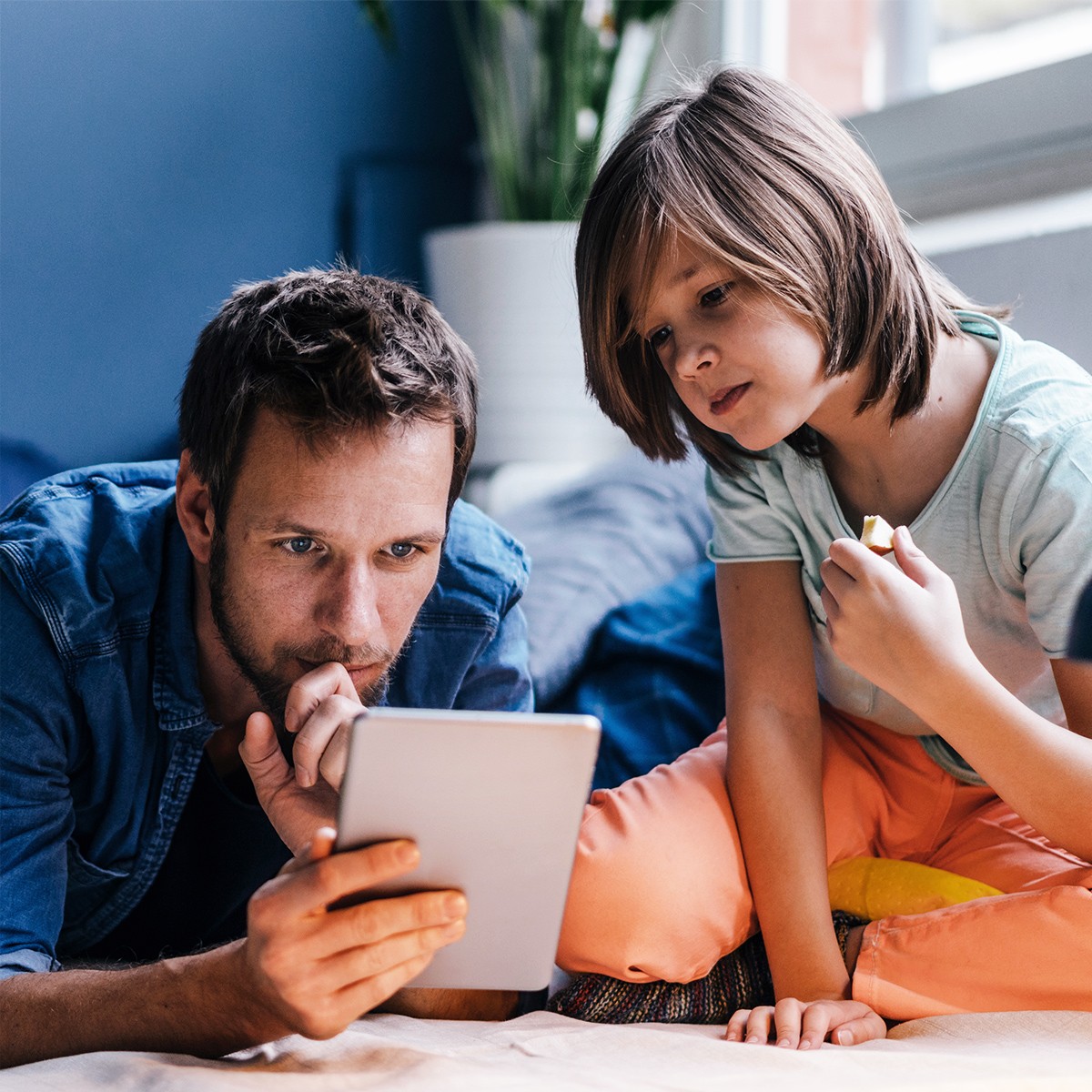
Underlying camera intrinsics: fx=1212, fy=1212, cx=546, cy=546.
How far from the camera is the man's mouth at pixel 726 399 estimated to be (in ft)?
3.41

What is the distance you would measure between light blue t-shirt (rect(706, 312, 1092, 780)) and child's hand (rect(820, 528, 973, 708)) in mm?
24

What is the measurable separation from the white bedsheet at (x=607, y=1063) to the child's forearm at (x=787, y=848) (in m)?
0.09

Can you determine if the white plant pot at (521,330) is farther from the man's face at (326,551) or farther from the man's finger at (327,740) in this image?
A: the man's finger at (327,740)

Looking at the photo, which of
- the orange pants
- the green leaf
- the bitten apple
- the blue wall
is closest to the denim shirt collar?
the orange pants

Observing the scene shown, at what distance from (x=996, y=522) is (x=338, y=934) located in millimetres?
640

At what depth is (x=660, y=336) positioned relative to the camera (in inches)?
43.7

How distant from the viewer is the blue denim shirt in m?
0.98

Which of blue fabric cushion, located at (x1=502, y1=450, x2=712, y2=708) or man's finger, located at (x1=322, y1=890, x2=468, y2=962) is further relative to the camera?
blue fabric cushion, located at (x1=502, y1=450, x2=712, y2=708)

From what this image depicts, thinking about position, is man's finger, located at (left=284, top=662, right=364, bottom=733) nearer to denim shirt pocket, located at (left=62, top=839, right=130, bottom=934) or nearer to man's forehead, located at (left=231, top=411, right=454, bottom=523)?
man's forehead, located at (left=231, top=411, right=454, bottom=523)

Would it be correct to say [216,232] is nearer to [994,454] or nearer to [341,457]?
[341,457]

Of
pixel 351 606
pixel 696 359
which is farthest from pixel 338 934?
pixel 696 359

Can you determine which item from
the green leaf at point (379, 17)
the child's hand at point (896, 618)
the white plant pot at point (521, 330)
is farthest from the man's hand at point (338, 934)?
the green leaf at point (379, 17)

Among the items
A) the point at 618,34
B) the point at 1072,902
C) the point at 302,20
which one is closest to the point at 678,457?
the point at 1072,902

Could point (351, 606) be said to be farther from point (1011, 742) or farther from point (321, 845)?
point (1011, 742)
